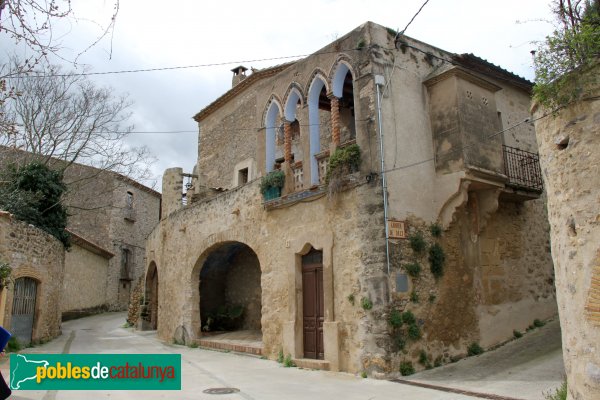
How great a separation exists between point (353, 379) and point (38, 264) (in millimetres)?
10761

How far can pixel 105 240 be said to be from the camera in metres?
32.8

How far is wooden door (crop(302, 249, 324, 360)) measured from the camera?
1066cm

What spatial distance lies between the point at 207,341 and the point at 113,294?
793 inches

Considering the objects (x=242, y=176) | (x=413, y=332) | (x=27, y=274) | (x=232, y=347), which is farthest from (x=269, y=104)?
(x=27, y=274)

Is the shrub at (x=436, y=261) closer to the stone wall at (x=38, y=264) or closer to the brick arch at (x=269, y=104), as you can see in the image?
the brick arch at (x=269, y=104)

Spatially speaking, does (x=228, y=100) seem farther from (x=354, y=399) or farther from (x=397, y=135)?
(x=354, y=399)

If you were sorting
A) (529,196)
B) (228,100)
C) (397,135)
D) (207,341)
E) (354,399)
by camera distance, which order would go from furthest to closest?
1. (228,100)
2. (207,341)
3. (529,196)
4. (397,135)
5. (354,399)

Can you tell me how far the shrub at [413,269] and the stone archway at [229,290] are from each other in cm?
694

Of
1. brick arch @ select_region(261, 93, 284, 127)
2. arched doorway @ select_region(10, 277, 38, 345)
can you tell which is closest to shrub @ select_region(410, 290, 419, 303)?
brick arch @ select_region(261, 93, 284, 127)

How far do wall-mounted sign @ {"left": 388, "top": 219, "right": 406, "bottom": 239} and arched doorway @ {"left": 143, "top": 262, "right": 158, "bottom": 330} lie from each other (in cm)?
1379

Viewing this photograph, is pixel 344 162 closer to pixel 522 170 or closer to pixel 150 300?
pixel 522 170

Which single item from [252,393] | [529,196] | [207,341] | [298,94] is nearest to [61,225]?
[207,341]

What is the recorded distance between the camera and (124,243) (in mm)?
33688

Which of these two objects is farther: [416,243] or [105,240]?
[105,240]
